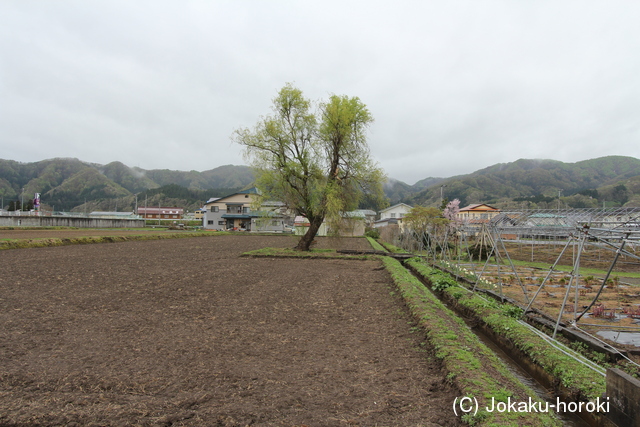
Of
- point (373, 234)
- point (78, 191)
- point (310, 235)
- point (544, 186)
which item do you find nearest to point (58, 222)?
point (310, 235)

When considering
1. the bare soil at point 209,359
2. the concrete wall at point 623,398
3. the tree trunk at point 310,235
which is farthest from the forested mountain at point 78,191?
the concrete wall at point 623,398

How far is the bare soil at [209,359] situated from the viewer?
347 centimetres

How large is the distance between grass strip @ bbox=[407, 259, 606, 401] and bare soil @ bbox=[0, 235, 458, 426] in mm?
1811

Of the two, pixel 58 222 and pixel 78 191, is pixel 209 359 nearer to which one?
pixel 58 222

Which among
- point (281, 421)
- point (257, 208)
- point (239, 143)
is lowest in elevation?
point (281, 421)

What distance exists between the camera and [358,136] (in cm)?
2244

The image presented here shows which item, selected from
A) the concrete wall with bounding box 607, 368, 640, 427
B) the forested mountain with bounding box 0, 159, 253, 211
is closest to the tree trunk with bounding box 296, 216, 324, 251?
the concrete wall with bounding box 607, 368, 640, 427

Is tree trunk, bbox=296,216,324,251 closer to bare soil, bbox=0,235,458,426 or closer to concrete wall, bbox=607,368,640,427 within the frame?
bare soil, bbox=0,235,458,426

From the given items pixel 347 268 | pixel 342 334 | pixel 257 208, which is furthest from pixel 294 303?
pixel 257 208

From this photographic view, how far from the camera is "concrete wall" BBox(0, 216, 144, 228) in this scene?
126ft

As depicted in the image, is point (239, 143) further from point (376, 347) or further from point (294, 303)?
point (376, 347)

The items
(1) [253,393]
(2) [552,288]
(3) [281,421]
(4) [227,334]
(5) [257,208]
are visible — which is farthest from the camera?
(5) [257,208]

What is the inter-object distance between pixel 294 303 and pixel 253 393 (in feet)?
15.9

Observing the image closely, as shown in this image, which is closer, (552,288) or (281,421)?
(281,421)
